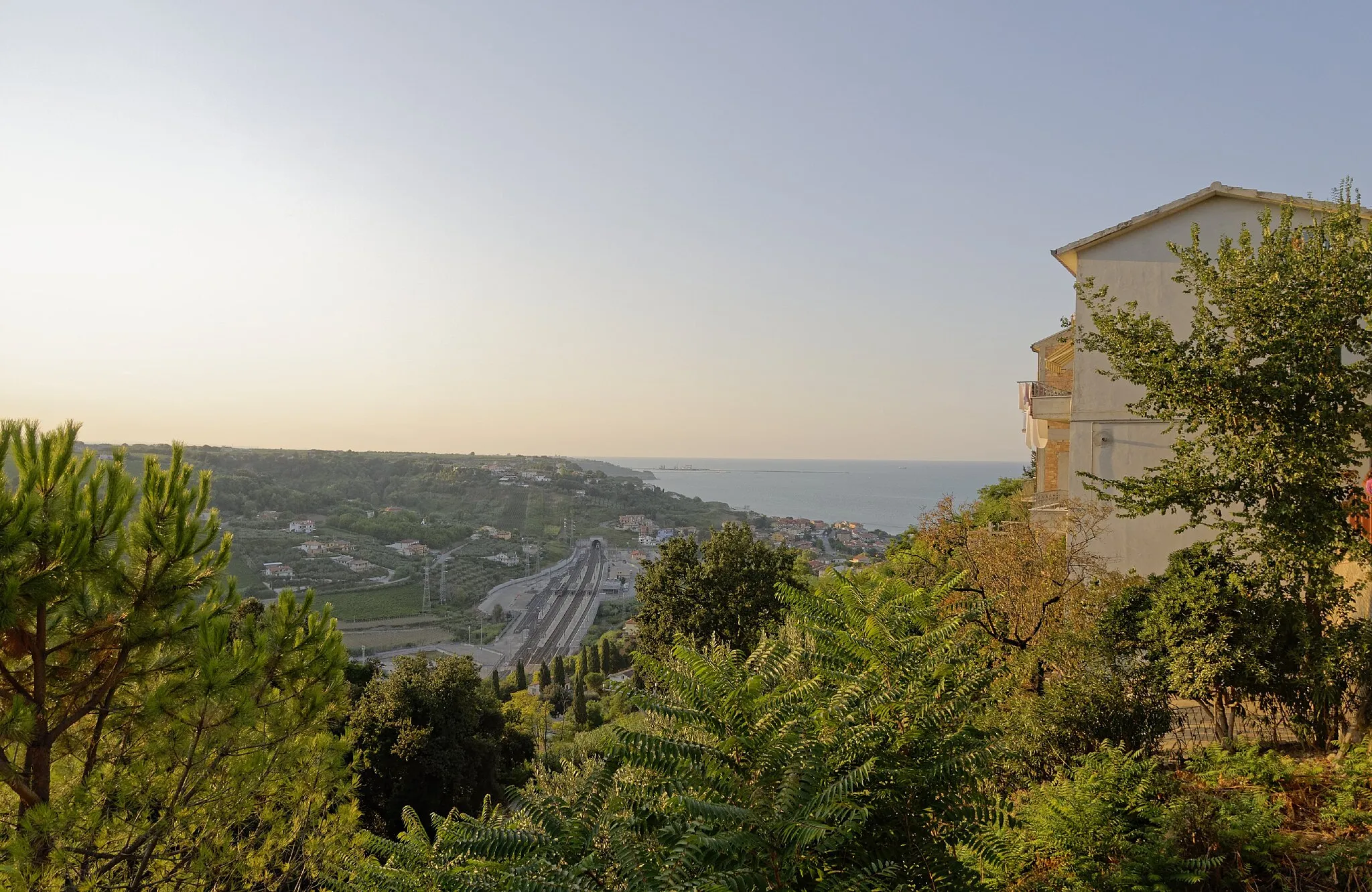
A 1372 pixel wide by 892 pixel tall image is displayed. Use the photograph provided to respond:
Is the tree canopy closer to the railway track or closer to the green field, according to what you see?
the railway track

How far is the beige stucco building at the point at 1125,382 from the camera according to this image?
12516 mm

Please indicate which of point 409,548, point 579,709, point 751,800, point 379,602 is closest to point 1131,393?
point 751,800

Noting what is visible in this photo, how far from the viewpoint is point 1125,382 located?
43.2 ft

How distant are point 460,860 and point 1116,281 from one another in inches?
569

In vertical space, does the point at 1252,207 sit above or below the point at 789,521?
above

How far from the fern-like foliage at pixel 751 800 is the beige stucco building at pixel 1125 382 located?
11.8 m

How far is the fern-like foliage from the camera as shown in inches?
82.9

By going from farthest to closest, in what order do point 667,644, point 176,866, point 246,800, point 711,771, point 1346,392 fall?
point 667,644 → point 1346,392 → point 246,800 → point 176,866 → point 711,771

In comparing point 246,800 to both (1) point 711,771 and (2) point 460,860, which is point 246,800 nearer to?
(2) point 460,860

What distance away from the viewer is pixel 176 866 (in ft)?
19.0

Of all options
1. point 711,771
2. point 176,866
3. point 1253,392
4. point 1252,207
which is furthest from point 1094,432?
point 176,866

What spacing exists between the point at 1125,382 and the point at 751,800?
1351 cm

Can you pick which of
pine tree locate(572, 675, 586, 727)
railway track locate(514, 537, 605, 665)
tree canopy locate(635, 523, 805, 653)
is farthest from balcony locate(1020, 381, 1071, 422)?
railway track locate(514, 537, 605, 665)

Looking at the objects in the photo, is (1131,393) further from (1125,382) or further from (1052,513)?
(1052,513)
